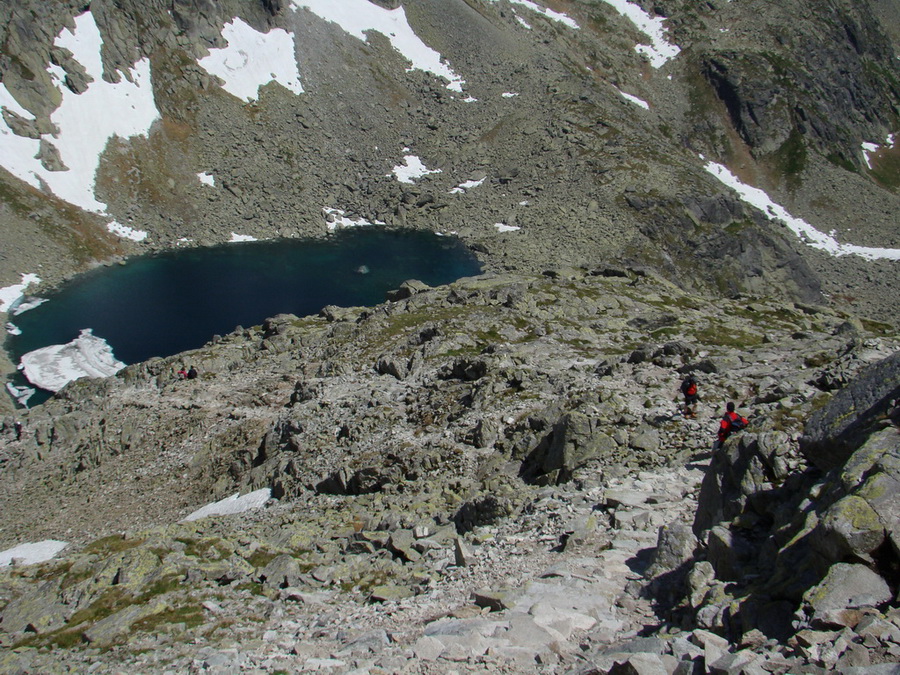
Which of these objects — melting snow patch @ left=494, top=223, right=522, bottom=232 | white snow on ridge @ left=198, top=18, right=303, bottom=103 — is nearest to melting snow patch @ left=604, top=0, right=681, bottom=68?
melting snow patch @ left=494, top=223, right=522, bottom=232

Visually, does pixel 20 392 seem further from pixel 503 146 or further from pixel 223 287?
pixel 503 146

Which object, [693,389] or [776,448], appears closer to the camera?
[776,448]

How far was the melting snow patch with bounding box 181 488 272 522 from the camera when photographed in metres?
28.5

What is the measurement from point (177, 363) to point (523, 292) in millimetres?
26781

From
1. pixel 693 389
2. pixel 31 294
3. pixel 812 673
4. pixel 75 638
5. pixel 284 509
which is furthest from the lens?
pixel 31 294

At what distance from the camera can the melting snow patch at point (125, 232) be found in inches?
3681

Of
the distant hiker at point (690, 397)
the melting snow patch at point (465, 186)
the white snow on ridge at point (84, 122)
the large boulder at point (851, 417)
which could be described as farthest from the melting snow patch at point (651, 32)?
the large boulder at point (851, 417)

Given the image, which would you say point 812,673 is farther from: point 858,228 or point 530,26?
point 530,26

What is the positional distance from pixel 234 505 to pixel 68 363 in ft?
147

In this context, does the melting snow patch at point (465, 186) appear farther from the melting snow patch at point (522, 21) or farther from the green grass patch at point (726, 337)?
the green grass patch at point (726, 337)

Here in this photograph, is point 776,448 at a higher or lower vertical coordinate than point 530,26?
lower

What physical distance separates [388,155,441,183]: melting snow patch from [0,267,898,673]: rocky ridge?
82390 mm

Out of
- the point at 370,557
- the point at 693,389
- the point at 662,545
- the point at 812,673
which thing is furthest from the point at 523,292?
the point at 812,673

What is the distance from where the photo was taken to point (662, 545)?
13.7m
